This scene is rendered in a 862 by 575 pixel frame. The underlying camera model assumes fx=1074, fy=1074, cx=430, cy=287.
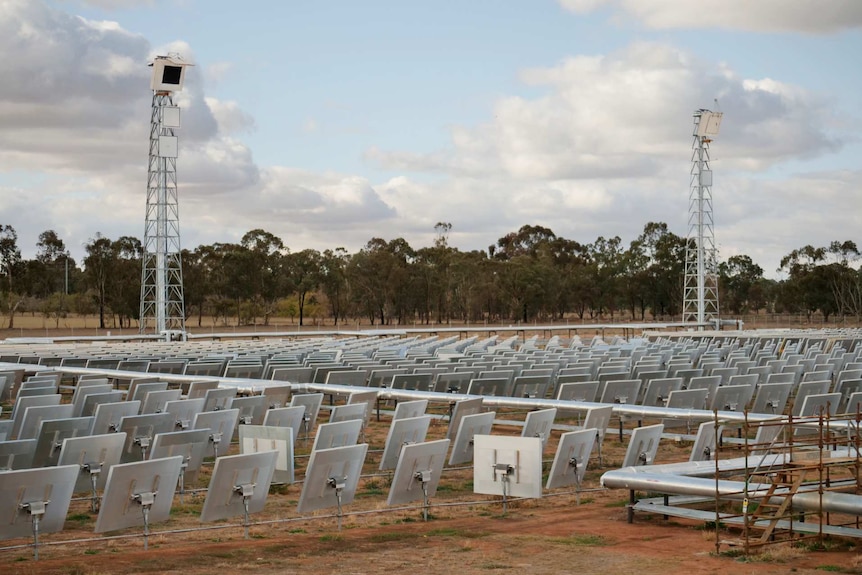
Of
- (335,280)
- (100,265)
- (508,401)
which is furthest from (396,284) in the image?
(508,401)

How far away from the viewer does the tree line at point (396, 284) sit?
245 feet

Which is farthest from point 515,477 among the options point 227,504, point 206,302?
point 206,302

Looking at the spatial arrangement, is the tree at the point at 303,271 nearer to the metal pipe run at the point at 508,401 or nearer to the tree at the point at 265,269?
the tree at the point at 265,269

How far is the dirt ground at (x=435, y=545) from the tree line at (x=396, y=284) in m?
64.7

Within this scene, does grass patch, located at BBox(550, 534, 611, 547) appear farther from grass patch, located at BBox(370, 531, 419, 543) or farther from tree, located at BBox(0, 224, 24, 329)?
tree, located at BBox(0, 224, 24, 329)

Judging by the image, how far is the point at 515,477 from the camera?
10172mm

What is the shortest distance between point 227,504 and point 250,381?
864 centimetres

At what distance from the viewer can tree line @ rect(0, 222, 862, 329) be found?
74.6 meters

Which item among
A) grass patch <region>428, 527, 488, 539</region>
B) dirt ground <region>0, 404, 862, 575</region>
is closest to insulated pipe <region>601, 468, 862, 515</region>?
dirt ground <region>0, 404, 862, 575</region>

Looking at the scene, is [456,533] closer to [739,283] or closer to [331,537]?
[331,537]

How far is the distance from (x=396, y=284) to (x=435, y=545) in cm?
7543

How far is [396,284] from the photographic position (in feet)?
276

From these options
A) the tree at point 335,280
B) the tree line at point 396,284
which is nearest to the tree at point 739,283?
the tree line at point 396,284

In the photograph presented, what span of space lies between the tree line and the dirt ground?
64709mm
